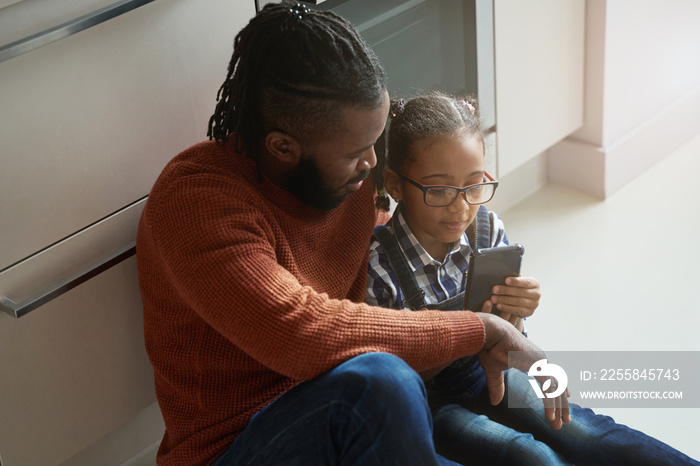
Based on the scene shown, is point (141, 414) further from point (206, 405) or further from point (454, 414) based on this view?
point (454, 414)

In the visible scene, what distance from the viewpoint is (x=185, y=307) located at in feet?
3.57

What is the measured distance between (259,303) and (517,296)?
0.46 metres

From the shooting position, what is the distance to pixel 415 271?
1270 millimetres

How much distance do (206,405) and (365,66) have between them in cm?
49

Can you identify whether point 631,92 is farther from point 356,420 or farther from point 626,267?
point 356,420

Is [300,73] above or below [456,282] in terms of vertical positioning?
above

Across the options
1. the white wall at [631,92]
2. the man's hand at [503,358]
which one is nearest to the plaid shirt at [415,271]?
the man's hand at [503,358]

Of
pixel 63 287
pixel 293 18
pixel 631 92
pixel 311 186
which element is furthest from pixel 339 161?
pixel 631 92

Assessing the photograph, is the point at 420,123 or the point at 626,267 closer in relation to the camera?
the point at 420,123

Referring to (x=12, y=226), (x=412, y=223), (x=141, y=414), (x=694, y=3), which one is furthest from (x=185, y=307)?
(x=694, y=3)

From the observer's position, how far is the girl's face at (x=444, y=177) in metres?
1.22

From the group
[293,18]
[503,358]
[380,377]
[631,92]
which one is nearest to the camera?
[380,377]

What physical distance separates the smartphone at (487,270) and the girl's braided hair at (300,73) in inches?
11.8

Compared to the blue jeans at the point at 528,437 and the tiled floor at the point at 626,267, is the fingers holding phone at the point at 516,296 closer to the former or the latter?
the blue jeans at the point at 528,437
